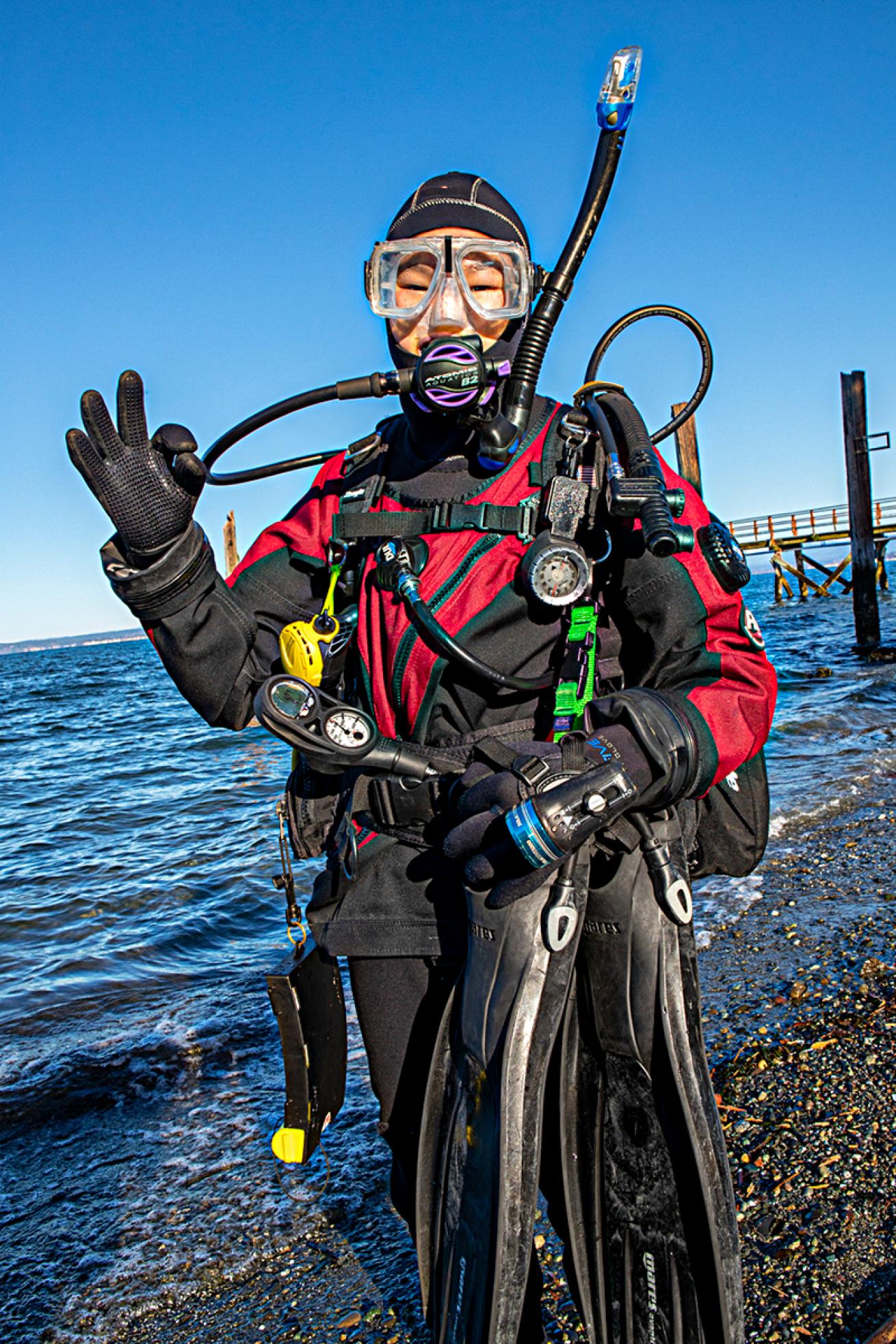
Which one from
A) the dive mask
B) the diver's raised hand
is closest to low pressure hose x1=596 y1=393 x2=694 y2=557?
the dive mask

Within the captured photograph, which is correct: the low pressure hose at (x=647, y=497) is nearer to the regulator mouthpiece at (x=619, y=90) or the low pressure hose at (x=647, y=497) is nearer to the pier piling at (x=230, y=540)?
the regulator mouthpiece at (x=619, y=90)

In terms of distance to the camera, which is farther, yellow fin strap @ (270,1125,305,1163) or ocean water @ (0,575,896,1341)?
Result: ocean water @ (0,575,896,1341)

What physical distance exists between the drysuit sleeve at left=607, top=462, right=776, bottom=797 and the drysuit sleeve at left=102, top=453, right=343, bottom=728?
A: 74cm

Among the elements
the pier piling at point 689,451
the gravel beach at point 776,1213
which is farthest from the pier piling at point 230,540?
the gravel beach at point 776,1213

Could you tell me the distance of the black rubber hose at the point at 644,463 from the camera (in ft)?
5.32

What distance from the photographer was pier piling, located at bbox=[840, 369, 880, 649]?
1605 cm

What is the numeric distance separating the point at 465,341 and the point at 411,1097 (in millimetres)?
1526

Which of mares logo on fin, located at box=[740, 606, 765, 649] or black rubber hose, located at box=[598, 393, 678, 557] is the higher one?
black rubber hose, located at box=[598, 393, 678, 557]

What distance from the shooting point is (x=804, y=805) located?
6.75m

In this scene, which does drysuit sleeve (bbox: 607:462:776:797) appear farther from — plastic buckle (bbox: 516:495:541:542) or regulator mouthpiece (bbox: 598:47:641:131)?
regulator mouthpiece (bbox: 598:47:641:131)

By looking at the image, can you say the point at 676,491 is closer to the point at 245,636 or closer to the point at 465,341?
the point at 465,341

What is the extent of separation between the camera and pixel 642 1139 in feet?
5.52

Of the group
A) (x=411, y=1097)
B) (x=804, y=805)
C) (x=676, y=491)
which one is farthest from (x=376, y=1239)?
(x=804, y=805)

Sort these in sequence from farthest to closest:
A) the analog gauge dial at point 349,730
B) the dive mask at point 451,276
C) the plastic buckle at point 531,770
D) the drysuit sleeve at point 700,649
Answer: the dive mask at point 451,276
the analog gauge dial at point 349,730
the drysuit sleeve at point 700,649
the plastic buckle at point 531,770
